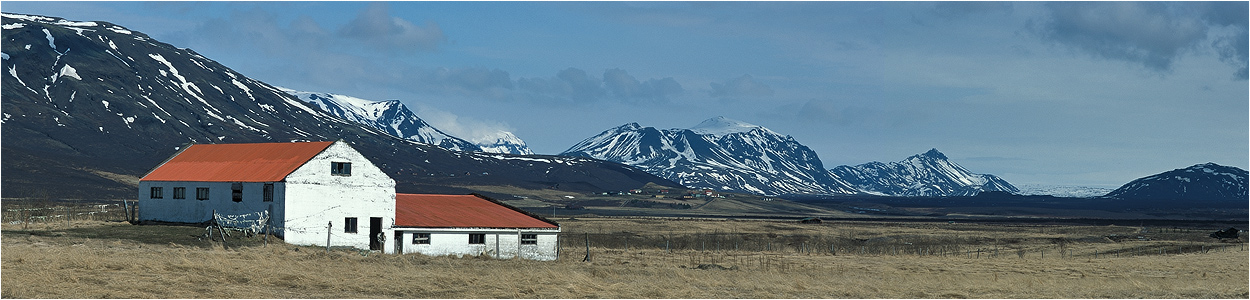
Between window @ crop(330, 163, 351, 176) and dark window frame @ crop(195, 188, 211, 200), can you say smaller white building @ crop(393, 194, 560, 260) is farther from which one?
dark window frame @ crop(195, 188, 211, 200)

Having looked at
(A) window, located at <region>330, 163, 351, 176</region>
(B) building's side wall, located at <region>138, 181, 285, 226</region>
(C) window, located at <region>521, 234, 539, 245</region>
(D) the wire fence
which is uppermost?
(A) window, located at <region>330, 163, 351, 176</region>

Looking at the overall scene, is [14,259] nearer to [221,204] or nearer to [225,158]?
[221,204]

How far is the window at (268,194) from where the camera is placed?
Answer: 187 ft

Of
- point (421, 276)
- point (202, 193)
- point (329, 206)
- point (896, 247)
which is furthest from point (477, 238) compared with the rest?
point (896, 247)

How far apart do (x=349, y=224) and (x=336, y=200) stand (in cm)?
145

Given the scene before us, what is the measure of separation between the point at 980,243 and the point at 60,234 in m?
82.8

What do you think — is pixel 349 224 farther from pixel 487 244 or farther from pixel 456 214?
pixel 487 244

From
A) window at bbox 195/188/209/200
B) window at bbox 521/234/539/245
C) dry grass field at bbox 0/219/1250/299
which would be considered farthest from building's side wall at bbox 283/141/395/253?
window at bbox 195/188/209/200

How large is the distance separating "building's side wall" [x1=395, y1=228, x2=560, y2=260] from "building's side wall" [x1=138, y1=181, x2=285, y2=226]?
275 inches

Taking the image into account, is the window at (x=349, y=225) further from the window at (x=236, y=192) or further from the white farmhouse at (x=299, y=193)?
the window at (x=236, y=192)

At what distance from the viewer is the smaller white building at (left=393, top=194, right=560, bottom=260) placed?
59250 millimetres

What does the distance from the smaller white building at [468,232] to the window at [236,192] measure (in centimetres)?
816

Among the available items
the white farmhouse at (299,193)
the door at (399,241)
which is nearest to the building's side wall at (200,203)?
the white farmhouse at (299,193)

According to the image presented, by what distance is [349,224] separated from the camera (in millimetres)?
58281
